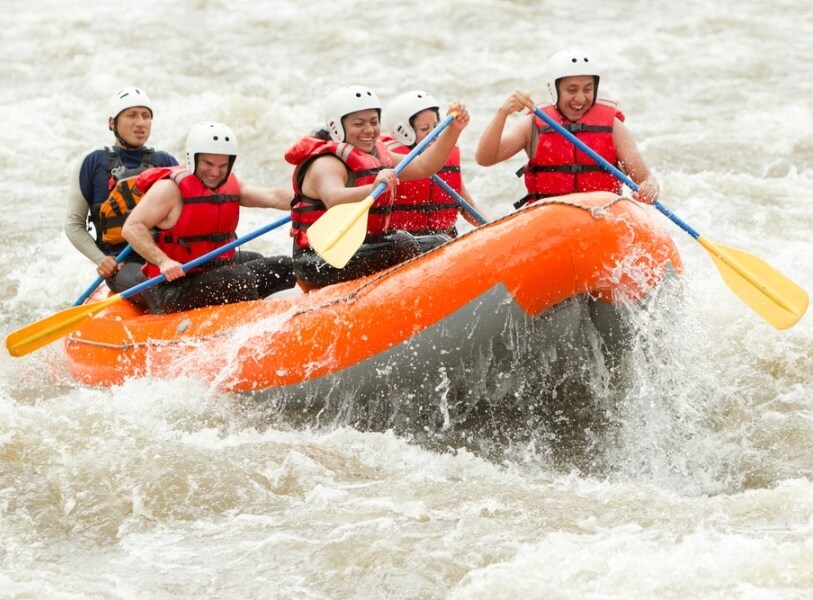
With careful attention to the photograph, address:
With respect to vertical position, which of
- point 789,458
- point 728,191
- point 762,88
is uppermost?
point 762,88

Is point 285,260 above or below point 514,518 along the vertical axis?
above

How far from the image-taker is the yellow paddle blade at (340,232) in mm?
5422

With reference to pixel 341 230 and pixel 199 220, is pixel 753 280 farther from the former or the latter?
pixel 199 220

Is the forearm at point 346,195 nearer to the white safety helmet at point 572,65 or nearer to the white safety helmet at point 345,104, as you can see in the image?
the white safety helmet at point 345,104

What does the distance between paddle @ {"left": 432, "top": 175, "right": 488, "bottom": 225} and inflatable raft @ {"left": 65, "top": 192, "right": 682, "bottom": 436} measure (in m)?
1.02

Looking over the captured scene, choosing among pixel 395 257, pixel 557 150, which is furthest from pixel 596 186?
pixel 395 257

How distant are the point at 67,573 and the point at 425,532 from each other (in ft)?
4.24

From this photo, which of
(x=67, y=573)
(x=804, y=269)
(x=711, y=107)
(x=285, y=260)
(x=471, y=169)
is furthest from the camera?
(x=711, y=107)

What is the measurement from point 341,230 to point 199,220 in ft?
4.02

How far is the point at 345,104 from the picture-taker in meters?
5.82

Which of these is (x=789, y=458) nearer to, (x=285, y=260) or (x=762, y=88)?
(x=285, y=260)

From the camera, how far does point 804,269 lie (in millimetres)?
8078

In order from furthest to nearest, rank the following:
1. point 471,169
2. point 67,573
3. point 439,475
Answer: point 471,169 < point 439,475 < point 67,573

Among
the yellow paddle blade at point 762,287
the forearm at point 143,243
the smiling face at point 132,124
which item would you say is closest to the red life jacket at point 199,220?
the forearm at point 143,243
